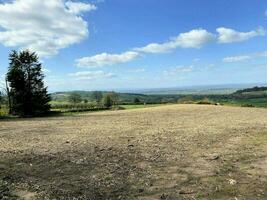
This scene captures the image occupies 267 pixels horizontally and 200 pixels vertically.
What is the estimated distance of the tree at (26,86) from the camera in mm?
57406

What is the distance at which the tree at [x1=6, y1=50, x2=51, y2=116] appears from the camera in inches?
2260

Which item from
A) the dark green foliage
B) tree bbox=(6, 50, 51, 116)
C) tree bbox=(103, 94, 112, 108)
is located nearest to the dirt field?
tree bbox=(6, 50, 51, 116)

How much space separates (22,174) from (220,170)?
6330mm

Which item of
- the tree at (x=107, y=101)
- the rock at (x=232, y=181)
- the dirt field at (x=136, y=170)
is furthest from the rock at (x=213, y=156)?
the tree at (x=107, y=101)

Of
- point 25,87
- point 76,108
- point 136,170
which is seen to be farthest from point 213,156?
point 76,108

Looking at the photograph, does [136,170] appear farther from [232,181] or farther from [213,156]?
[213,156]

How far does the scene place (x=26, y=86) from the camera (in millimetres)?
58312

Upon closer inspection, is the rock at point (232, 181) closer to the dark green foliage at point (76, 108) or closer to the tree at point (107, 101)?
the dark green foliage at point (76, 108)

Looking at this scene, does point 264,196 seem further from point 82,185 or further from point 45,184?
point 45,184

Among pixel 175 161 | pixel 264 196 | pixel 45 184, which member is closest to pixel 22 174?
pixel 45 184

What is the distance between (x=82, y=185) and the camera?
10.4m

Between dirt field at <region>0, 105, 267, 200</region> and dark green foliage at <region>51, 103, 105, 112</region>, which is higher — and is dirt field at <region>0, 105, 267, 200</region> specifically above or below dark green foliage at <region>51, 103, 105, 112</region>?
above

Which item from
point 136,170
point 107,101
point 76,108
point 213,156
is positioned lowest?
point 76,108

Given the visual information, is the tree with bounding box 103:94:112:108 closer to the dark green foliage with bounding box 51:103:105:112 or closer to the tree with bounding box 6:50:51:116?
the dark green foliage with bounding box 51:103:105:112
